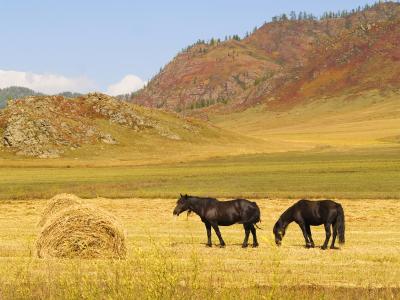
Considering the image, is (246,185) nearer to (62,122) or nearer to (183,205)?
(183,205)

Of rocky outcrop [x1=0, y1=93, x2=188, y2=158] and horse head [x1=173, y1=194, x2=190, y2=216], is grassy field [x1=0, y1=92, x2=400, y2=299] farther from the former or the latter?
rocky outcrop [x1=0, y1=93, x2=188, y2=158]

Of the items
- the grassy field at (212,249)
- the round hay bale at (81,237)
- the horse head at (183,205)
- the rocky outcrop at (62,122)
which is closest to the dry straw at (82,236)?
the round hay bale at (81,237)

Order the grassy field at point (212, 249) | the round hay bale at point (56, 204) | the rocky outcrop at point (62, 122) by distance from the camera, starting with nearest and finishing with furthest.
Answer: the grassy field at point (212, 249) → the round hay bale at point (56, 204) → the rocky outcrop at point (62, 122)

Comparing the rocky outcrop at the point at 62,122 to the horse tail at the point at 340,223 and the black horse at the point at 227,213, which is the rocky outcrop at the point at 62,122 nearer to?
the black horse at the point at 227,213

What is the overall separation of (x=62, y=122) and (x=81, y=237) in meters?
104

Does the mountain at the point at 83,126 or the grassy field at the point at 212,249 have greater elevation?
the mountain at the point at 83,126

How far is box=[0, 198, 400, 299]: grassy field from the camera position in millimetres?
11672

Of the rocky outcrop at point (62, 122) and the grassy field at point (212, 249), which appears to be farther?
the rocky outcrop at point (62, 122)

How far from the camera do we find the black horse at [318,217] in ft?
69.2

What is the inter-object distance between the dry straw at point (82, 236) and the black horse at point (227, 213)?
12.8ft

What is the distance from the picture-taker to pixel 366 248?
69.8ft

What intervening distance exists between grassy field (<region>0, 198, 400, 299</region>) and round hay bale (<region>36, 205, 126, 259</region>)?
A: 0.70m

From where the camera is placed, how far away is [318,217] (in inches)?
840

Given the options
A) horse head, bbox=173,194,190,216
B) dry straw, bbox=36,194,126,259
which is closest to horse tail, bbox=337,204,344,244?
horse head, bbox=173,194,190,216
